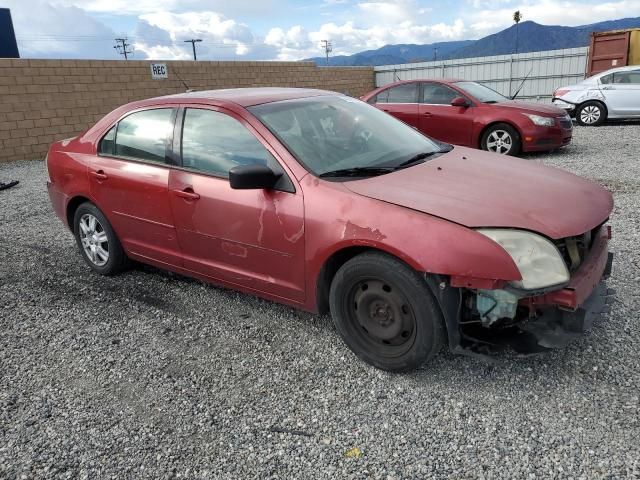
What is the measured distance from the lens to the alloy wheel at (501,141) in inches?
353

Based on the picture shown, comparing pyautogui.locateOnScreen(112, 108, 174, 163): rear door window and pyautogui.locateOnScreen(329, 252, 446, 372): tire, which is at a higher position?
pyautogui.locateOnScreen(112, 108, 174, 163): rear door window

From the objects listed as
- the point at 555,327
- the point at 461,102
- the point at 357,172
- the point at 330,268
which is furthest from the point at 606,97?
the point at 330,268

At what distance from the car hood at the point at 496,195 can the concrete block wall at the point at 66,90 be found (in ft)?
39.4

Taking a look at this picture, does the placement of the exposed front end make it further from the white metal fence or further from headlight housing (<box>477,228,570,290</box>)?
the white metal fence

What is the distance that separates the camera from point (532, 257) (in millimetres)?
2439

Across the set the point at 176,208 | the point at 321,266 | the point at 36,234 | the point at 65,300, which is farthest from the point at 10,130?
the point at 321,266

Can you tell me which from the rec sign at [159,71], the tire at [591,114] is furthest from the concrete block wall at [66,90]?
the tire at [591,114]

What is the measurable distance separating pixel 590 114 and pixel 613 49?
482 cm

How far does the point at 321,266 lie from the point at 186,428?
109 centimetres

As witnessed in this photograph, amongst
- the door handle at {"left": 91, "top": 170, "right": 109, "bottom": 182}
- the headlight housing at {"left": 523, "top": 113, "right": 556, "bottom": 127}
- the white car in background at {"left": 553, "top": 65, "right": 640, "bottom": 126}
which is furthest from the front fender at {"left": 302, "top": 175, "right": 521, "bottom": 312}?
the white car in background at {"left": 553, "top": 65, "right": 640, "bottom": 126}

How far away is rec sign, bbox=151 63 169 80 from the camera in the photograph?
49.8 ft

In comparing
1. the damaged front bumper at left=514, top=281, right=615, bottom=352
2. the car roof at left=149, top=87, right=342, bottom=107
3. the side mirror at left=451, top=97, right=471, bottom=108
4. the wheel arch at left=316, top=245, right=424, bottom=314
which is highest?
the car roof at left=149, top=87, right=342, bottom=107

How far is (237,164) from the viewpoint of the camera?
327 cm

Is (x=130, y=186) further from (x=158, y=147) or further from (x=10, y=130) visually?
(x=10, y=130)
